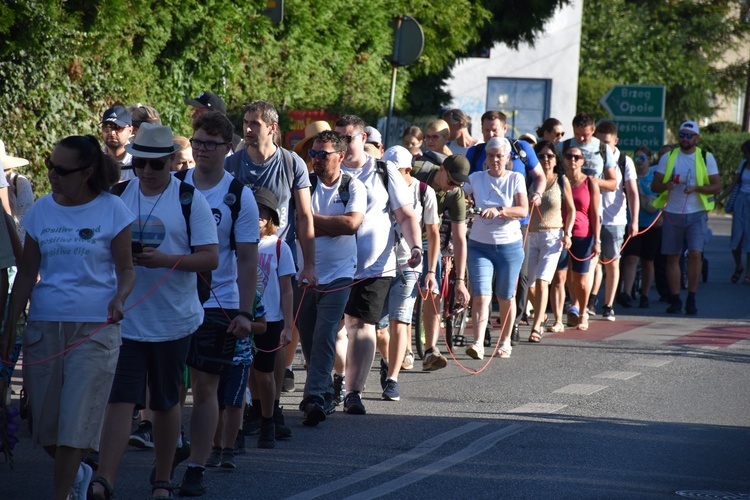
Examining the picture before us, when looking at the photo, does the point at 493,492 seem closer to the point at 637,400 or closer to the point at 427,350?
the point at 637,400

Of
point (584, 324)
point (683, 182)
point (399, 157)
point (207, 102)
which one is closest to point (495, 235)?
point (399, 157)

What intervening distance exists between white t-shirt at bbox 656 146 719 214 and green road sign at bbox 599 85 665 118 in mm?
6323

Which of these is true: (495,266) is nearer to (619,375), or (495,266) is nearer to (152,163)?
(619,375)

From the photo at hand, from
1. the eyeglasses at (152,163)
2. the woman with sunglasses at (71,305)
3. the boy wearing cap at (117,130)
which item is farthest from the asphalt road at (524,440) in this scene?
the boy wearing cap at (117,130)

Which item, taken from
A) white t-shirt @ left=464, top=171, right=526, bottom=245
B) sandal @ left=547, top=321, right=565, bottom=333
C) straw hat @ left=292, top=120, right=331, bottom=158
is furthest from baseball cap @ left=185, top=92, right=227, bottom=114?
sandal @ left=547, top=321, right=565, bottom=333

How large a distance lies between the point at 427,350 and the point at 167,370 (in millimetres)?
5050

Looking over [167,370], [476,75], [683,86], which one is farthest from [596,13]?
[167,370]

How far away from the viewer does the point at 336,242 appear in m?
8.73

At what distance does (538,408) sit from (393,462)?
2185 mm

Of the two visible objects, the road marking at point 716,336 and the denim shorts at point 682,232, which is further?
the denim shorts at point 682,232

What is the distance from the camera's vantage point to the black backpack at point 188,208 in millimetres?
6164

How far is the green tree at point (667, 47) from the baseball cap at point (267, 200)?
160ft

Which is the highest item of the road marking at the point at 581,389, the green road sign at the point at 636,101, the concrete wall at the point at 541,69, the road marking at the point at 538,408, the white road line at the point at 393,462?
the concrete wall at the point at 541,69

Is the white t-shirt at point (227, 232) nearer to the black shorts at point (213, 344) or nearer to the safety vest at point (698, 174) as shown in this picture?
the black shorts at point (213, 344)
